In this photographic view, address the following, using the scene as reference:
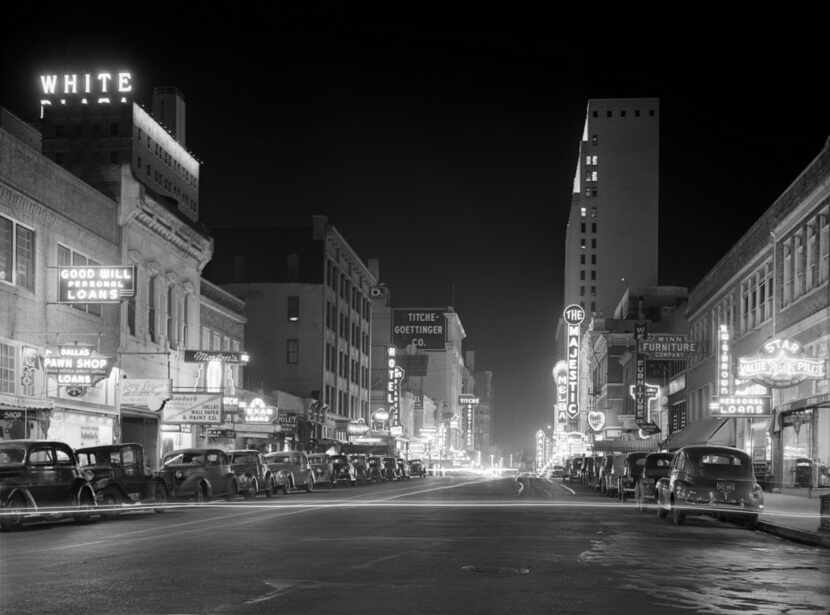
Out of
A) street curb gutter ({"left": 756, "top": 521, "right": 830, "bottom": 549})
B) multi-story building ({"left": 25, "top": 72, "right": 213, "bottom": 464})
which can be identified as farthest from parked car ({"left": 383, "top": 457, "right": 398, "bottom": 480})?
street curb gutter ({"left": 756, "top": 521, "right": 830, "bottom": 549})

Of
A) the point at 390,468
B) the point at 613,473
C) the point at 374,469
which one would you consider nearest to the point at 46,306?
the point at 613,473

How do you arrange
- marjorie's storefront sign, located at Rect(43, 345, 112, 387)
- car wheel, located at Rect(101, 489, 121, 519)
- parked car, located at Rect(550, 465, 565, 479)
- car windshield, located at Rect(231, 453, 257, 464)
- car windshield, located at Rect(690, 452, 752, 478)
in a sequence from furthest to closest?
1. parked car, located at Rect(550, 465, 565, 479)
2. car windshield, located at Rect(231, 453, 257, 464)
3. marjorie's storefront sign, located at Rect(43, 345, 112, 387)
4. car wheel, located at Rect(101, 489, 121, 519)
5. car windshield, located at Rect(690, 452, 752, 478)

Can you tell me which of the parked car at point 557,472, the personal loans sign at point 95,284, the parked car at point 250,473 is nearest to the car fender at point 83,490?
the personal loans sign at point 95,284

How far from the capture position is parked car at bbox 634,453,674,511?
31688 millimetres

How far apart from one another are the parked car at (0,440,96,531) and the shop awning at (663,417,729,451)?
33.8 m

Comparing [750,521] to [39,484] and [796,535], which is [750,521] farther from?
[39,484]

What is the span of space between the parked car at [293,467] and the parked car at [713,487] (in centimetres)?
2244

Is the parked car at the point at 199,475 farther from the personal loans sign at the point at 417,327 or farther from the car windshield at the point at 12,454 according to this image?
the personal loans sign at the point at 417,327

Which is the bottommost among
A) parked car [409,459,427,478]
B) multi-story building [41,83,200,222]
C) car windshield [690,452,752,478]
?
parked car [409,459,427,478]

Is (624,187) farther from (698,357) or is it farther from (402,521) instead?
(402,521)

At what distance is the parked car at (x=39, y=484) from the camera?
78.0ft

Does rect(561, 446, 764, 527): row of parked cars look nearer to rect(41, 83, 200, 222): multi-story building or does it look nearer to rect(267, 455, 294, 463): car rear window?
rect(267, 455, 294, 463): car rear window

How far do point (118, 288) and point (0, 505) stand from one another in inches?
557

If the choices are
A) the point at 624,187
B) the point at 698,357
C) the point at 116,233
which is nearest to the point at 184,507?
the point at 116,233
